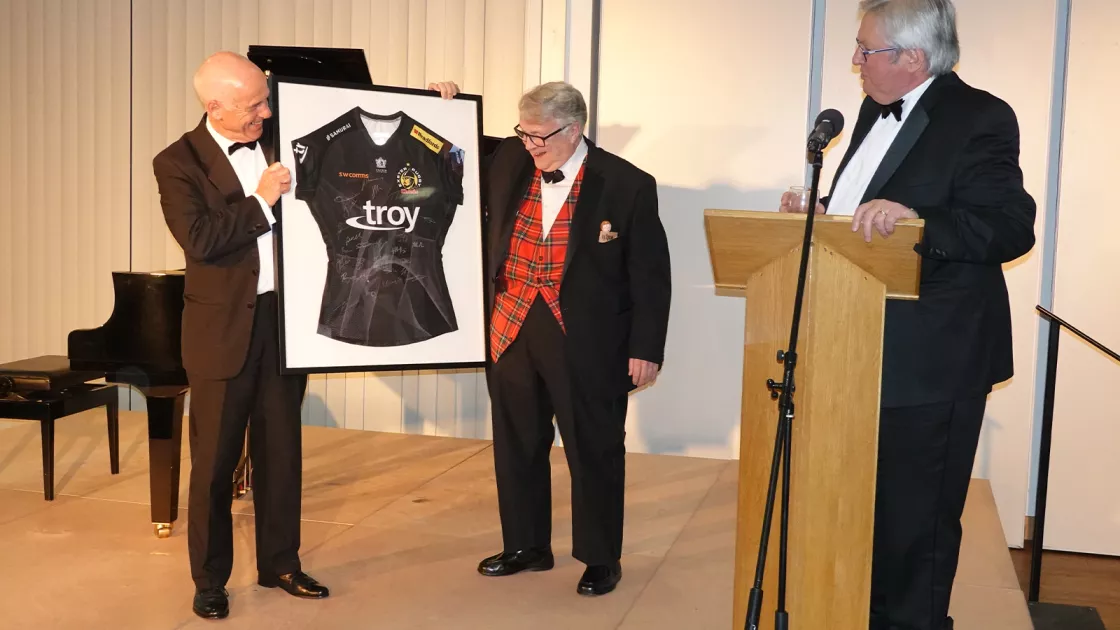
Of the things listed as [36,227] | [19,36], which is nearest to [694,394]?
[36,227]

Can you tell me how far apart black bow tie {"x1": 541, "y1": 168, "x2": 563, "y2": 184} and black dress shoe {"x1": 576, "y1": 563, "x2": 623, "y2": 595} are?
1283 millimetres

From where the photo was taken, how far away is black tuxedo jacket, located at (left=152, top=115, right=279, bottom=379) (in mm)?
3113

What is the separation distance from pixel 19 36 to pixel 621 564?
5.11 m

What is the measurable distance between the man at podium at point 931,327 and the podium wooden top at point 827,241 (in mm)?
222

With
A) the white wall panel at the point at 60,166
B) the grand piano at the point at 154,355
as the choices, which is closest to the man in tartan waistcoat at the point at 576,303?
the grand piano at the point at 154,355

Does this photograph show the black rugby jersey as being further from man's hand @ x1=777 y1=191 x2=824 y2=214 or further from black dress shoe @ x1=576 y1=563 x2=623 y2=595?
man's hand @ x1=777 y1=191 x2=824 y2=214

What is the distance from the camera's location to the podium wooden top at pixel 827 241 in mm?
2080

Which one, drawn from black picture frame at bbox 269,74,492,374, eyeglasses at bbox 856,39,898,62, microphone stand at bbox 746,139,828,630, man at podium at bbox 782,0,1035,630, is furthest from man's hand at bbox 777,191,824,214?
black picture frame at bbox 269,74,492,374

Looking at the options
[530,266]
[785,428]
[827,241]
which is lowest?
[785,428]

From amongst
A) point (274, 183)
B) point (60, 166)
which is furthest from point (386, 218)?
point (60, 166)

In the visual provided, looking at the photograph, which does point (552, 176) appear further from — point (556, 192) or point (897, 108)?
point (897, 108)

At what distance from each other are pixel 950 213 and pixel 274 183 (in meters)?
1.93

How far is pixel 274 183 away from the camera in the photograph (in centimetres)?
317

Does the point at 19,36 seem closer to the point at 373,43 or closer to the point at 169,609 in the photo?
the point at 373,43
